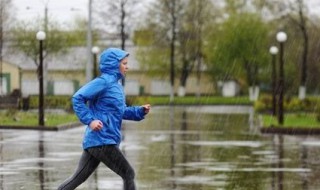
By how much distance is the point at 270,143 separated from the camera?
1783 centimetres

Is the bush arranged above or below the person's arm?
below

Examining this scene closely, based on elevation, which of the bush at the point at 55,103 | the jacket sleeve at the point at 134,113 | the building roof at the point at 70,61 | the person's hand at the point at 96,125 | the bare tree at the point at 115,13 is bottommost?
the bush at the point at 55,103

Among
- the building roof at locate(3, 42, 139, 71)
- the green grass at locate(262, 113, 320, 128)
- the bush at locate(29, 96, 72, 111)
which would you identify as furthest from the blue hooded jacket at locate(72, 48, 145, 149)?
the building roof at locate(3, 42, 139, 71)

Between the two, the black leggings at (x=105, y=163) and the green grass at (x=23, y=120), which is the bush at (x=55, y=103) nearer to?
the green grass at (x=23, y=120)

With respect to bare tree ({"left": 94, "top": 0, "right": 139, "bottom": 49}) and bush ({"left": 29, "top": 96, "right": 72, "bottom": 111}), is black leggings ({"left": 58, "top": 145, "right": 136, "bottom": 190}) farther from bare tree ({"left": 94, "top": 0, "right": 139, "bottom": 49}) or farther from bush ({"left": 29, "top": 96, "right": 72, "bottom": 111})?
bare tree ({"left": 94, "top": 0, "right": 139, "bottom": 49})

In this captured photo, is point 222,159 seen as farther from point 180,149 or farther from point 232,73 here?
point 232,73

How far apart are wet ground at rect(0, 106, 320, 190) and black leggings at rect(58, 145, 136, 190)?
7.81 feet

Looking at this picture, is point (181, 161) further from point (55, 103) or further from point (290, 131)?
point (55, 103)

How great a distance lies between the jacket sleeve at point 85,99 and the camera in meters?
7.11

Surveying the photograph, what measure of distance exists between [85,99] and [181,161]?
6.47 metres

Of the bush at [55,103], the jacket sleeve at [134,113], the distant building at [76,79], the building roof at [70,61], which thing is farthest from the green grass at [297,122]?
the building roof at [70,61]

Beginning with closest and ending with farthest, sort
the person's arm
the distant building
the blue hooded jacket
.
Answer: the blue hooded jacket → the person's arm → the distant building

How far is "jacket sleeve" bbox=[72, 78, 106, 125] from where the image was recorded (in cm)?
711

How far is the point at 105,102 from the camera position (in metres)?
7.34
